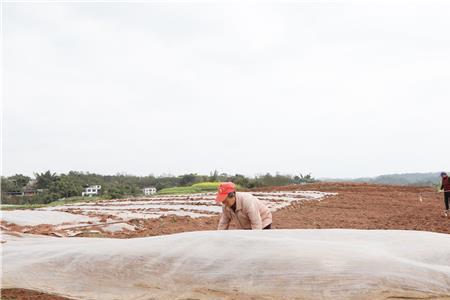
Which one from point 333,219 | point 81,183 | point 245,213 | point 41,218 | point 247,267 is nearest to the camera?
point 247,267


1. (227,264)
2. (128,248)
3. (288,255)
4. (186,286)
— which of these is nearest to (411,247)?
(288,255)

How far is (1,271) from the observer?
341 centimetres

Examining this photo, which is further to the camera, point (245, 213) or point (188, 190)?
point (188, 190)

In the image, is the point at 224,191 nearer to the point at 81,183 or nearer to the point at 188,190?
the point at 188,190

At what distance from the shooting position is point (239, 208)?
413 cm

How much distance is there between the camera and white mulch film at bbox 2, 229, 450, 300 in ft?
8.16

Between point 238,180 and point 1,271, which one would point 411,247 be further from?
point 238,180

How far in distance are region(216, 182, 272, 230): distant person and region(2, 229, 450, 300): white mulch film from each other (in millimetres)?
656

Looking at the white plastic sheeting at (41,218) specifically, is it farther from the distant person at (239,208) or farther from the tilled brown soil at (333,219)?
the distant person at (239,208)

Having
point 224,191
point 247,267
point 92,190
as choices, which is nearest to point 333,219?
point 224,191

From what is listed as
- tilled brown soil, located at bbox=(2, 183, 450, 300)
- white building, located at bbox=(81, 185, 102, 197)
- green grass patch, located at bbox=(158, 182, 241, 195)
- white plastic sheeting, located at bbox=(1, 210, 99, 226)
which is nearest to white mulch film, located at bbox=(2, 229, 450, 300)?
tilled brown soil, located at bbox=(2, 183, 450, 300)

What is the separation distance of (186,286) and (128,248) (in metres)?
0.62

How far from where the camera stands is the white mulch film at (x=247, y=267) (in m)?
2.49

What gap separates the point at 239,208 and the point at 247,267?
1.45 metres
